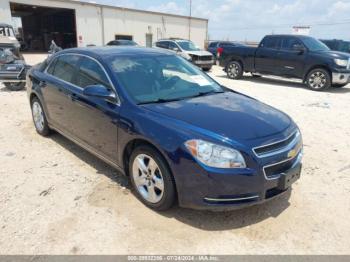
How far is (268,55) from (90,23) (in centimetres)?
2013

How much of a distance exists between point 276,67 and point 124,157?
10.3 meters

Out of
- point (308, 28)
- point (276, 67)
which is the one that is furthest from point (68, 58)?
point (308, 28)

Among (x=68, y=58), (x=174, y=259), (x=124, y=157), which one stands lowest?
(x=174, y=259)

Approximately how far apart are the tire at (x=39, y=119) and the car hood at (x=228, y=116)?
2.85 meters

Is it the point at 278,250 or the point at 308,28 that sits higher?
the point at 308,28

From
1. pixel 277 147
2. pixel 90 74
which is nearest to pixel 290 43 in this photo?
pixel 90 74

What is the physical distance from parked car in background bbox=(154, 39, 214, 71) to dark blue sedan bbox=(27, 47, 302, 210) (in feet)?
41.1

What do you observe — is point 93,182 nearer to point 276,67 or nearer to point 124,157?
point 124,157

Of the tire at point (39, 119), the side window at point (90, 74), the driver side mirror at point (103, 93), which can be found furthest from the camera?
the tire at point (39, 119)

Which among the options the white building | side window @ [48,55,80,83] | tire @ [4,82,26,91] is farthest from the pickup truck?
the white building

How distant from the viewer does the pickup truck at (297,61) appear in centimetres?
1092

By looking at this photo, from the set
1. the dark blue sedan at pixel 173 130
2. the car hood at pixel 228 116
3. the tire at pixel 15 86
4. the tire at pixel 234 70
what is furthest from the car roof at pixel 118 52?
the tire at pixel 234 70

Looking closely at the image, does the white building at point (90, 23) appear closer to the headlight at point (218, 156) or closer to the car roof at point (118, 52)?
the car roof at point (118, 52)

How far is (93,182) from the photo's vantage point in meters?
3.98
